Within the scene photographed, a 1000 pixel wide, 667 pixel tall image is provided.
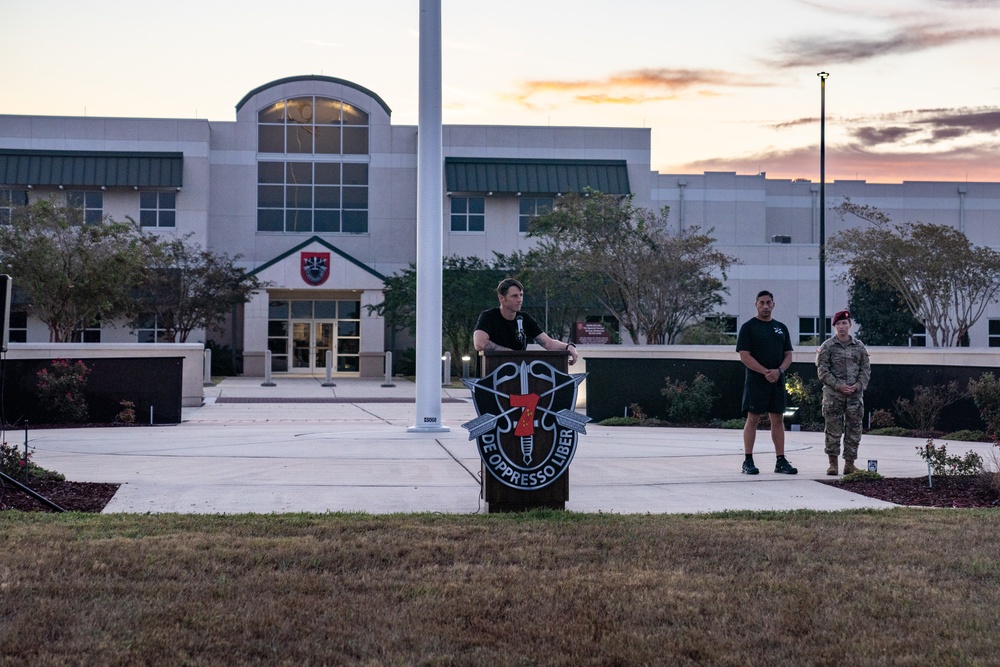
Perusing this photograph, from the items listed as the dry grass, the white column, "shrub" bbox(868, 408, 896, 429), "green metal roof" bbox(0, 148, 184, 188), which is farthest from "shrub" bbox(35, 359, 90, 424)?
"green metal roof" bbox(0, 148, 184, 188)

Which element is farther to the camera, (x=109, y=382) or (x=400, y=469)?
(x=109, y=382)

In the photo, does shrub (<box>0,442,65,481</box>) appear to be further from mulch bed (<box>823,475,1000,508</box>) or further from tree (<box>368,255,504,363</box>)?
tree (<box>368,255,504,363</box>)

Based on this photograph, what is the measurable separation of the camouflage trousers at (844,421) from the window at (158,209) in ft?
134

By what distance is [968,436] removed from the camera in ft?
54.3

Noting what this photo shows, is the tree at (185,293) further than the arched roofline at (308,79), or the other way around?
the arched roofline at (308,79)

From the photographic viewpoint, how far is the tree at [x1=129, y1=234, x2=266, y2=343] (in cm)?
4228

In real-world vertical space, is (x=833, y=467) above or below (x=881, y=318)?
below

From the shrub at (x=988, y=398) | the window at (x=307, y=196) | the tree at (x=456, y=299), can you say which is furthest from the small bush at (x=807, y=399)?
the window at (x=307, y=196)

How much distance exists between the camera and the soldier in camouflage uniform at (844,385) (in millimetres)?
10992

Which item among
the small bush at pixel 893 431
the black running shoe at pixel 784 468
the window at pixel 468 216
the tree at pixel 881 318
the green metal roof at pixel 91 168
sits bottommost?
the small bush at pixel 893 431

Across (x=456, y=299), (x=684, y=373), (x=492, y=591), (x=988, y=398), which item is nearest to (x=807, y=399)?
(x=684, y=373)

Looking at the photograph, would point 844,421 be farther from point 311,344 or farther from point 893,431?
point 311,344

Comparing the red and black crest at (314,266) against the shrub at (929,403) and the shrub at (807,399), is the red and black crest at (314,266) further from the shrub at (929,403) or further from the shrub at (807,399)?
the shrub at (929,403)

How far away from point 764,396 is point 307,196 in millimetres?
39882
